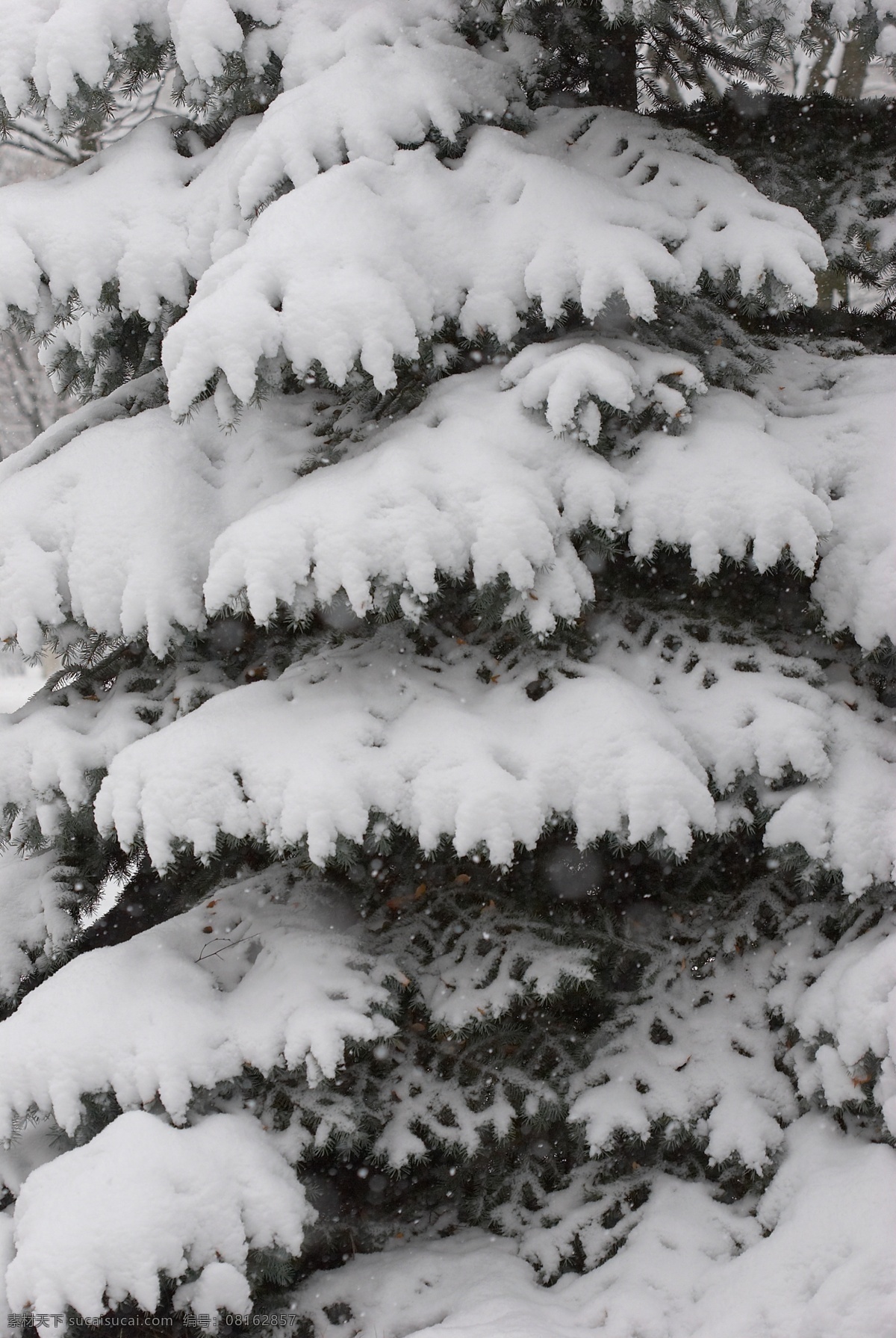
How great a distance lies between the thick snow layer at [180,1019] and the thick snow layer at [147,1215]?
132 millimetres

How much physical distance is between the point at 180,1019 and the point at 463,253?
7.97 feet

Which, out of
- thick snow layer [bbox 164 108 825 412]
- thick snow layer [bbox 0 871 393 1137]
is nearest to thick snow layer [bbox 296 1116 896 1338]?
thick snow layer [bbox 0 871 393 1137]

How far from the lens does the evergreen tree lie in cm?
260


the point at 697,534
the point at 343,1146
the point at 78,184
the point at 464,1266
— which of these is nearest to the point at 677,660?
the point at 697,534

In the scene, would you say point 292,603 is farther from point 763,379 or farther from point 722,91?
point 722,91

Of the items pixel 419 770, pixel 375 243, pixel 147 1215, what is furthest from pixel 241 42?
pixel 147 1215

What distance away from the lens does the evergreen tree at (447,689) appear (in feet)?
8.52

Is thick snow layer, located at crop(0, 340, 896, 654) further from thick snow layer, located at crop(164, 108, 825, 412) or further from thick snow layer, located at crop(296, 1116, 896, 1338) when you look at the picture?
thick snow layer, located at crop(296, 1116, 896, 1338)

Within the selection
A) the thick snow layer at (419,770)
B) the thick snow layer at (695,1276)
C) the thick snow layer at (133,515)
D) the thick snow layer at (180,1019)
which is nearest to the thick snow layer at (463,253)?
the thick snow layer at (133,515)

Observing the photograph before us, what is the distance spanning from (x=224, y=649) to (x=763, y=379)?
7.12ft

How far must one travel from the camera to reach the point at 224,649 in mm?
3447

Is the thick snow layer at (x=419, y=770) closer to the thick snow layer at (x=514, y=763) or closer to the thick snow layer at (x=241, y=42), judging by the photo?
the thick snow layer at (x=514, y=763)

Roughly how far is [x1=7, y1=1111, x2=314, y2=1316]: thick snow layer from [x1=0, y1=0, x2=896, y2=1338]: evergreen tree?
1 centimetres

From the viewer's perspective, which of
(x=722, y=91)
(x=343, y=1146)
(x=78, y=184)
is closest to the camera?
(x=343, y=1146)
